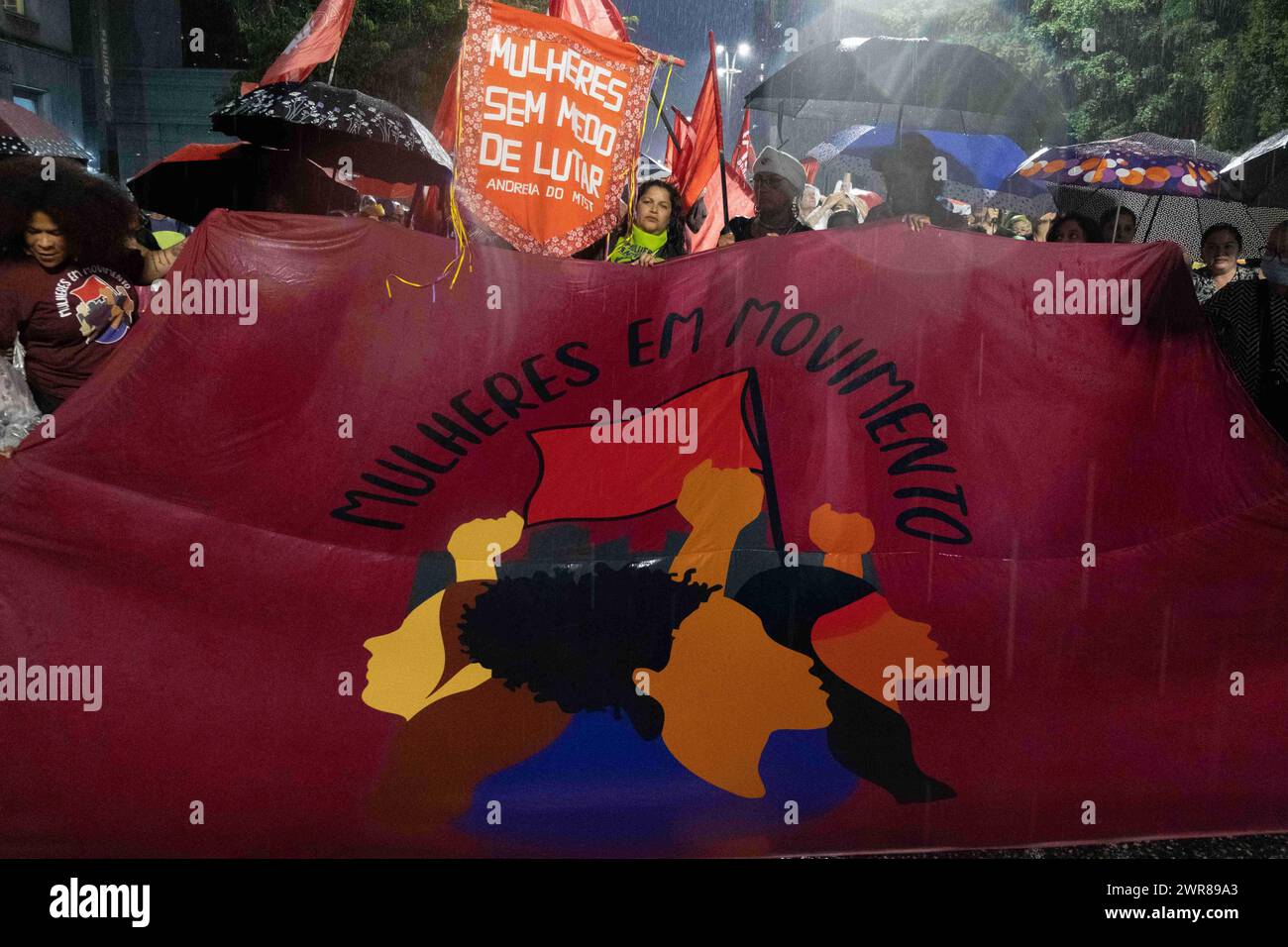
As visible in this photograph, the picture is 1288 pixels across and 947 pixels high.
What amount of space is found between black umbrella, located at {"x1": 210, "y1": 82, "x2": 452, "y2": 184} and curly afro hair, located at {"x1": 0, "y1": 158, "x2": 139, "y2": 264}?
112cm

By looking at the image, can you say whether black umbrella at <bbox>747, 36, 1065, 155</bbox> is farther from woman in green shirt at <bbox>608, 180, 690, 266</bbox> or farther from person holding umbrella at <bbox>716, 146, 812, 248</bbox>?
woman in green shirt at <bbox>608, 180, 690, 266</bbox>

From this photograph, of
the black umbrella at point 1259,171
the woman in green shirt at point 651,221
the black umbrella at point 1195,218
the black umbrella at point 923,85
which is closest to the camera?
the woman in green shirt at point 651,221

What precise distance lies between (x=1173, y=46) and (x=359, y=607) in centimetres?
2459

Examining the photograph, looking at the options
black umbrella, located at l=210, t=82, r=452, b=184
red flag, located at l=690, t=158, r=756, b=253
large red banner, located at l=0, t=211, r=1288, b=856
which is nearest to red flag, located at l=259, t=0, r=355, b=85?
black umbrella, located at l=210, t=82, r=452, b=184

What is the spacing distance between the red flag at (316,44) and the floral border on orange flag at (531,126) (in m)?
1.90

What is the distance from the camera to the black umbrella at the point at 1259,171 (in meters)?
7.22

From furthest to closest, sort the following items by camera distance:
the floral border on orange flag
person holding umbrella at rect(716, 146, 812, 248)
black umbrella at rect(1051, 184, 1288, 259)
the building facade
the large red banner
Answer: the building facade → black umbrella at rect(1051, 184, 1288, 259) → person holding umbrella at rect(716, 146, 812, 248) → the floral border on orange flag → the large red banner

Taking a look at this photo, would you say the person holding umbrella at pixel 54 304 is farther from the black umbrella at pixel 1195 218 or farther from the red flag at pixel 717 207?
the black umbrella at pixel 1195 218

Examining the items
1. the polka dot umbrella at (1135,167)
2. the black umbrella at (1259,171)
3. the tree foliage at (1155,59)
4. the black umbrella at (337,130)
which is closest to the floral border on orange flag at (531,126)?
the black umbrella at (337,130)

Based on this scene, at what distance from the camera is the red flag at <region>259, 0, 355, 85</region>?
18.2ft

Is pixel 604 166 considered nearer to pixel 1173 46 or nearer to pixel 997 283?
pixel 997 283

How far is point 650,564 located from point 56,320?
232 cm

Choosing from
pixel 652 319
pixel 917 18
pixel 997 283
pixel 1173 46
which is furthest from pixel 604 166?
pixel 917 18

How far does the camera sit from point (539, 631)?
3.40m
